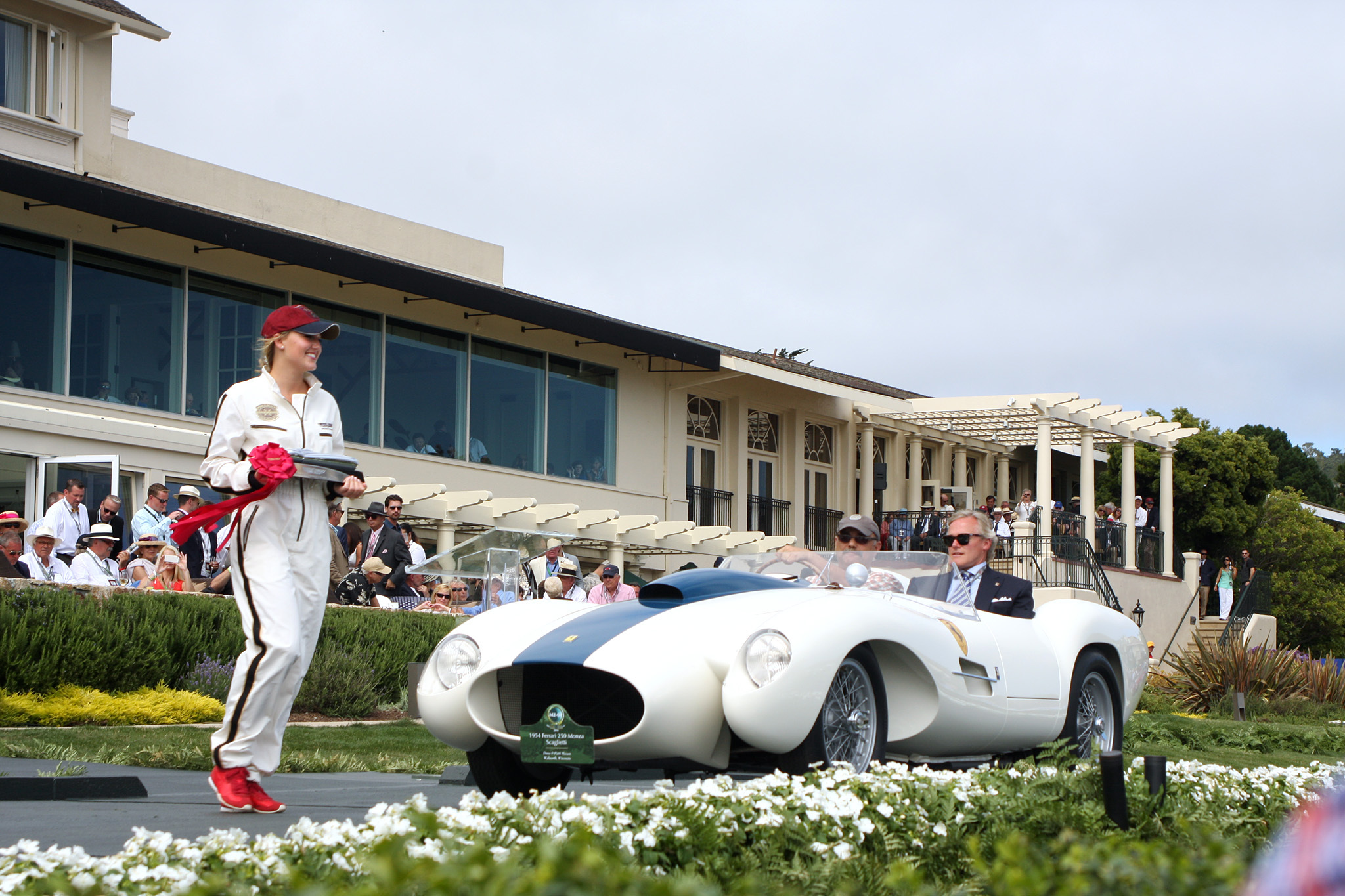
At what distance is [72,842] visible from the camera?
16.0ft

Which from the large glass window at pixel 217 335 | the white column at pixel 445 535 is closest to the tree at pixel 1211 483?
the white column at pixel 445 535

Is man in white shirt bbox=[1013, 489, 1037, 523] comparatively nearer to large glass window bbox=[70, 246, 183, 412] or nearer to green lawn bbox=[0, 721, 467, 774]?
large glass window bbox=[70, 246, 183, 412]

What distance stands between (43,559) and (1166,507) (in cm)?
2997

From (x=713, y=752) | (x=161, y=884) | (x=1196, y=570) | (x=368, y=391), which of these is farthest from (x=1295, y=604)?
(x=161, y=884)

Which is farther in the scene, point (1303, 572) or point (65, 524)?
point (1303, 572)

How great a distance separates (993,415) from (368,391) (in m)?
15.8

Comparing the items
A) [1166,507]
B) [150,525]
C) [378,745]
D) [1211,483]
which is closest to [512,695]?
[378,745]

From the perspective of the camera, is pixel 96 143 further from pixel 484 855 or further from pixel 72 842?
pixel 484 855

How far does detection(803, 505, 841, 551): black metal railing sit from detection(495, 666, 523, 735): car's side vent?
1140 inches

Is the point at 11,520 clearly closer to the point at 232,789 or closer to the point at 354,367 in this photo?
the point at 232,789

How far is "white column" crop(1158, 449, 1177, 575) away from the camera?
3650cm

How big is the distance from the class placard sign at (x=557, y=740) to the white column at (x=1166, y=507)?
107ft

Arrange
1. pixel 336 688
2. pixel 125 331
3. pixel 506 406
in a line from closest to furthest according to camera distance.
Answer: pixel 336 688, pixel 125 331, pixel 506 406

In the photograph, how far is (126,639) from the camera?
39.4ft
